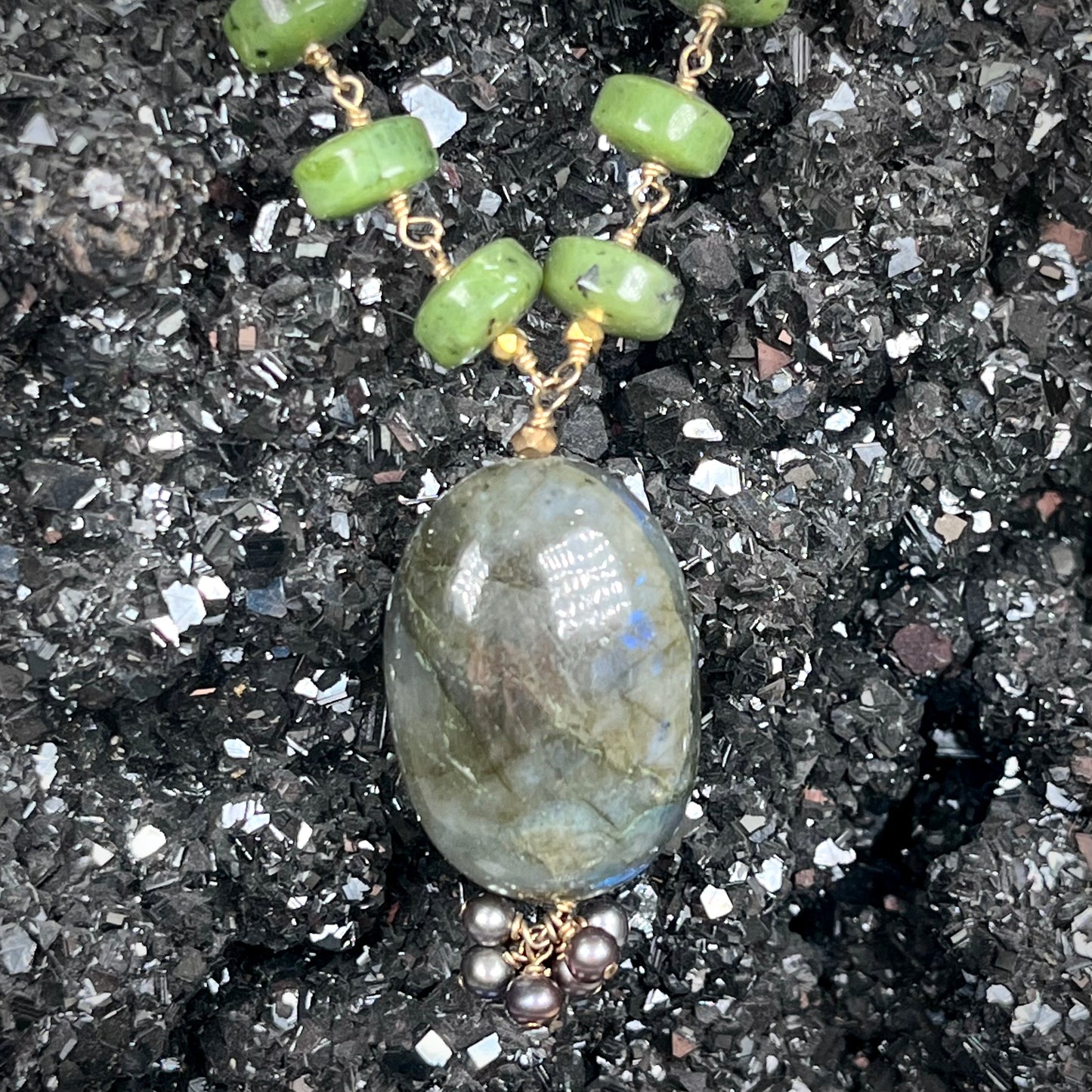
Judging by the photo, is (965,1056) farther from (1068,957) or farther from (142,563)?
(142,563)

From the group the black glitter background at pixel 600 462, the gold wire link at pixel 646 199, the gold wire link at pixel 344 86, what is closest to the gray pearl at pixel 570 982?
the black glitter background at pixel 600 462

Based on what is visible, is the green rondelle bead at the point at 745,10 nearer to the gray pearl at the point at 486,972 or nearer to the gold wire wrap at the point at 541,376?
the gold wire wrap at the point at 541,376

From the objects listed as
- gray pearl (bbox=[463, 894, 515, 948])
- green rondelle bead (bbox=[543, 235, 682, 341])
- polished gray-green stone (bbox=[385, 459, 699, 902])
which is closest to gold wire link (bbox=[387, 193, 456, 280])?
green rondelle bead (bbox=[543, 235, 682, 341])

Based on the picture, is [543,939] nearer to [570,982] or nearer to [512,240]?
[570,982]

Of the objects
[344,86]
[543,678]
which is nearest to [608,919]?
[543,678]

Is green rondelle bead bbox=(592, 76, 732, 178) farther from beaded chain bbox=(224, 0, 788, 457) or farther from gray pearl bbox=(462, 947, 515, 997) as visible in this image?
gray pearl bbox=(462, 947, 515, 997)

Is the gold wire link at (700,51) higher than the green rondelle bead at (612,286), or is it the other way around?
the gold wire link at (700,51)
